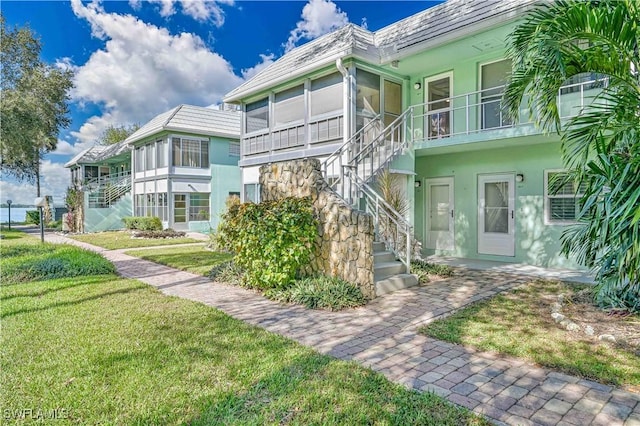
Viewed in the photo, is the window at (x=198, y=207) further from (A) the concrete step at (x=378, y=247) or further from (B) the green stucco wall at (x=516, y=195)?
(A) the concrete step at (x=378, y=247)

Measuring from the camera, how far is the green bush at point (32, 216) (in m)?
31.0

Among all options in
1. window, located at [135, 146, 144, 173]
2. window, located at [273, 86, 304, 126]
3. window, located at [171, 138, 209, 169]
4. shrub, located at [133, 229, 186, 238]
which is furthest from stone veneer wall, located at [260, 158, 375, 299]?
window, located at [135, 146, 144, 173]

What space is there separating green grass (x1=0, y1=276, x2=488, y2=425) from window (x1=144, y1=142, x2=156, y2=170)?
61.1ft

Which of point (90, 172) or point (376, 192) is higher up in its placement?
point (90, 172)

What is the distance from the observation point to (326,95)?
1145cm

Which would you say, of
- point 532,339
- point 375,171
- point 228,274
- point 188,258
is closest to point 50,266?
point 188,258

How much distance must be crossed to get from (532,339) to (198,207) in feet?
66.0

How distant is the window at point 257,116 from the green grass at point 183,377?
1003cm

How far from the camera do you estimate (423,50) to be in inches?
391

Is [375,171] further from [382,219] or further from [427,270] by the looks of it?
[427,270]

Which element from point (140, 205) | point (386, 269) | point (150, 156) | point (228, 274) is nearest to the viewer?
point (386, 269)

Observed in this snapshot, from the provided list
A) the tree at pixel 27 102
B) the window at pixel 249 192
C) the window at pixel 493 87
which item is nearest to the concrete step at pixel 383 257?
the window at pixel 493 87

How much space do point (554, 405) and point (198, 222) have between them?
20870 mm

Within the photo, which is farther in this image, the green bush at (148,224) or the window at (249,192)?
the green bush at (148,224)
